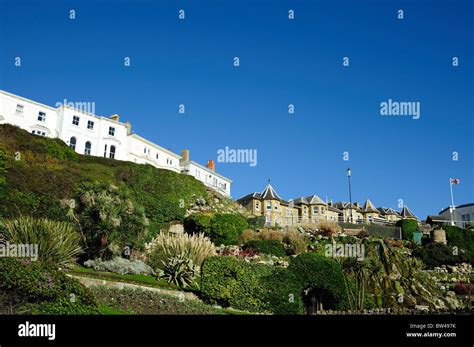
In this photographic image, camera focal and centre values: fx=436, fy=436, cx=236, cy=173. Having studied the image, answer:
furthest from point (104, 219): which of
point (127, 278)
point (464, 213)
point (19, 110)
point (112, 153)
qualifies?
point (464, 213)

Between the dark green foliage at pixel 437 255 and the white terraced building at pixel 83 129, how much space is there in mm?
35523

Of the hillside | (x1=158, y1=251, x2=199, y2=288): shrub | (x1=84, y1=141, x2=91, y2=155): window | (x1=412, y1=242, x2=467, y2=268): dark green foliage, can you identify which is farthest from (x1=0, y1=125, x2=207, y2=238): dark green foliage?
(x1=412, y1=242, x2=467, y2=268): dark green foliage

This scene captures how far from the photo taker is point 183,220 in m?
37.2

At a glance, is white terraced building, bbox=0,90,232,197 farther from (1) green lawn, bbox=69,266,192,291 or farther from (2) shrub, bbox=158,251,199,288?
(2) shrub, bbox=158,251,199,288

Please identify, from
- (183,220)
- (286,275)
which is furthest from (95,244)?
(183,220)

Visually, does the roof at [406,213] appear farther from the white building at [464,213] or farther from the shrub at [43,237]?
the shrub at [43,237]

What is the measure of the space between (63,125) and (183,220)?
20.8 meters

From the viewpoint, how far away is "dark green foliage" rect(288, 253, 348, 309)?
678 inches

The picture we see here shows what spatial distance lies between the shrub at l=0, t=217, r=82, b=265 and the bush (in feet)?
17.6

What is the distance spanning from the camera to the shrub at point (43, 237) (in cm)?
1599

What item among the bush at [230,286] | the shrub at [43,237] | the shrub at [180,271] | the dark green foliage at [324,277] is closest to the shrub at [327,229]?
the dark green foliage at [324,277]

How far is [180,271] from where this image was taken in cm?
1848

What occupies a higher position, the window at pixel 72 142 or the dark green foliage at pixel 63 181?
the window at pixel 72 142
